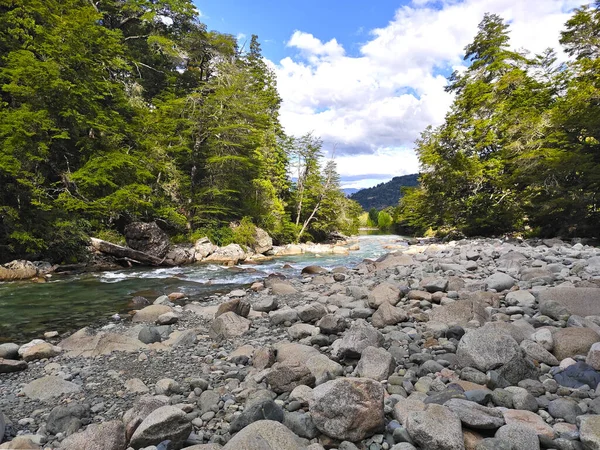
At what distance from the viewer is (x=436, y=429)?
232 cm

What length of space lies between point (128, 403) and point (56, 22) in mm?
17955

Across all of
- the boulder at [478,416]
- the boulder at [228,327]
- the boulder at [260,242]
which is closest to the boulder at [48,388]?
the boulder at [228,327]

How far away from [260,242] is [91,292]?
12562 mm

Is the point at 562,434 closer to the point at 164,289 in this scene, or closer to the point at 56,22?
the point at 164,289

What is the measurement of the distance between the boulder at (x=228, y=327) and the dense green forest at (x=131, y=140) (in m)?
10.0

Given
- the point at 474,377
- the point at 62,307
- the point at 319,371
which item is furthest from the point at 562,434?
the point at 62,307

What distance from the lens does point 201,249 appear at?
18.2 meters

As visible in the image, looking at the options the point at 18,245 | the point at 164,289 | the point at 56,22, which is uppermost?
the point at 56,22

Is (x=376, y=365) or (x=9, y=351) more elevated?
(x=376, y=365)

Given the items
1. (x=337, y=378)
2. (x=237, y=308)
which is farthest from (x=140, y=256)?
(x=337, y=378)

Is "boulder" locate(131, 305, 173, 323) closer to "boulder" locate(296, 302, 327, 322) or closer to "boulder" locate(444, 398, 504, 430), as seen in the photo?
"boulder" locate(296, 302, 327, 322)

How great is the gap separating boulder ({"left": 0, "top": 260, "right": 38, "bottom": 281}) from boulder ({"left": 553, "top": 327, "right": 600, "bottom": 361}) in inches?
558

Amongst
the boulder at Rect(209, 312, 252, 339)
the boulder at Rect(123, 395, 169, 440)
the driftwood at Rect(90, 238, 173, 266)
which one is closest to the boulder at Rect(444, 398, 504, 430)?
the boulder at Rect(123, 395, 169, 440)

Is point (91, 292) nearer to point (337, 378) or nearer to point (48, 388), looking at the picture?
point (48, 388)
